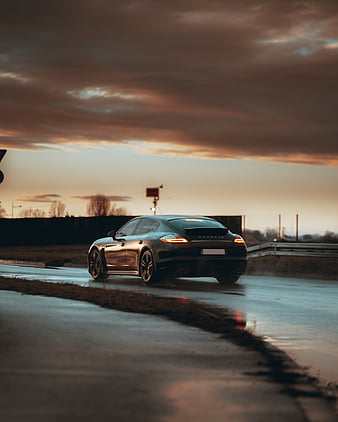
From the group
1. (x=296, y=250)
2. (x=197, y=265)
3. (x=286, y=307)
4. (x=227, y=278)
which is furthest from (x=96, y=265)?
(x=286, y=307)

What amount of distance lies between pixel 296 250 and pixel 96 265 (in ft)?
19.8

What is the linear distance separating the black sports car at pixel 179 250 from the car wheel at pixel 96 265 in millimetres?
803

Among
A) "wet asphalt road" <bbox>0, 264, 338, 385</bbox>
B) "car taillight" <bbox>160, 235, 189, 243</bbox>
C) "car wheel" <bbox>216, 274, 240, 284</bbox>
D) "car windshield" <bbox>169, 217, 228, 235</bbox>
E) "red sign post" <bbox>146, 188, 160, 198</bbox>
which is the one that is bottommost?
"wet asphalt road" <bbox>0, 264, 338, 385</bbox>

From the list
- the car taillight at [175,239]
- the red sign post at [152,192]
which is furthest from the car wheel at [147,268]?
the red sign post at [152,192]

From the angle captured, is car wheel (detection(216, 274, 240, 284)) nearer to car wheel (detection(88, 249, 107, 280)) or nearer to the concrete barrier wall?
car wheel (detection(88, 249, 107, 280))

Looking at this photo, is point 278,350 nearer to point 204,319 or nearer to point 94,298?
point 204,319

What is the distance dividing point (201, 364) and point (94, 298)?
5.36 meters

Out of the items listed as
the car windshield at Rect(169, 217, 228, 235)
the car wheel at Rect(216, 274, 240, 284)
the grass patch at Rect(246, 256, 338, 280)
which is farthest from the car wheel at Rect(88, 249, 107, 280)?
the grass patch at Rect(246, 256, 338, 280)

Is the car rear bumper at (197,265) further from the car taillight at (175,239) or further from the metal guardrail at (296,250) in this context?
the metal guardrail at (296,250)

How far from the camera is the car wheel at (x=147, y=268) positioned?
16.0 meters

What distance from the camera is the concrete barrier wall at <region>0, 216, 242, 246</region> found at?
52.7m

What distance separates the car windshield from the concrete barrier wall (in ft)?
116

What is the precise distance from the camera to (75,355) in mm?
6762

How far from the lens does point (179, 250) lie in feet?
51.9
